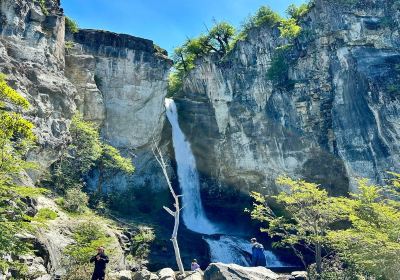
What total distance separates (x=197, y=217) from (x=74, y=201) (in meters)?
12.3

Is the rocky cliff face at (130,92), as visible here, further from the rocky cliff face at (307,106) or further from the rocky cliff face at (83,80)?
the rocky cliff face at (307,106)

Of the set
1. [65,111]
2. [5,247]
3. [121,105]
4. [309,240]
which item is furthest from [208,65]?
[5,247]

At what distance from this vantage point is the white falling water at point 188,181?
3319cm

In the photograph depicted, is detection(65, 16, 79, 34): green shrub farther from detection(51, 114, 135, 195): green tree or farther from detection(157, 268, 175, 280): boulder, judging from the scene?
detection(157, 268, 175, 280): boulder

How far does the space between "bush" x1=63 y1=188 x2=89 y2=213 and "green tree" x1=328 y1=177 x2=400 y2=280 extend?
1558 centimetres

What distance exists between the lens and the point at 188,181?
35.6m

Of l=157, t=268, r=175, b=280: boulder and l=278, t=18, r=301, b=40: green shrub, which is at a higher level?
l=278, t=18, r=301, b=40: green shrub

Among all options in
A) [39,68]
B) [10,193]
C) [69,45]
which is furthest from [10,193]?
[69,45]

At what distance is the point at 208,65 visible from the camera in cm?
3744

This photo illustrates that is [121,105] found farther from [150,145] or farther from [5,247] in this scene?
[5,247]

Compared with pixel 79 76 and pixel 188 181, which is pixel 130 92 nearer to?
pixel 79 76

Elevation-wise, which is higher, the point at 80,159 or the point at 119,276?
the point at 80,159

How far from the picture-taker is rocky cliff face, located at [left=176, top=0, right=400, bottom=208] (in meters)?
27.1

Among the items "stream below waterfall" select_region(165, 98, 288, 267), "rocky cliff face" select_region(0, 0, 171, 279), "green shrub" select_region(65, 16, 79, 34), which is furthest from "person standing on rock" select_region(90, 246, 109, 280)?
"green shrub" select_region(65, 16, 79, 34)
